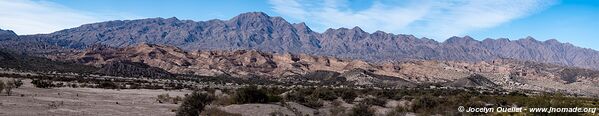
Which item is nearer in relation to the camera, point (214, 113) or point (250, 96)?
point (214, 113)

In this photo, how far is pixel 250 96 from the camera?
37938 millimetres

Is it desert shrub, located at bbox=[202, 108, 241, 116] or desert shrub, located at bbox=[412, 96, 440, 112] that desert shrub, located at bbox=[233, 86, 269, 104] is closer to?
desert shrub, located at bbox=[202, 108, 241, 116]

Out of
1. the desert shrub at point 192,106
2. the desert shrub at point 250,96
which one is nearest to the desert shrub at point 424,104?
the desert shrub at point 250,96

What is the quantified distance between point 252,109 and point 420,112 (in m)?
10.1

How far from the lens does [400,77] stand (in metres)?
181

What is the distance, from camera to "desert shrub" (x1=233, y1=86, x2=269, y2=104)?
37781 mm

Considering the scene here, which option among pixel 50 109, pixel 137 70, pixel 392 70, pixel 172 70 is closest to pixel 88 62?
pixel 172 70

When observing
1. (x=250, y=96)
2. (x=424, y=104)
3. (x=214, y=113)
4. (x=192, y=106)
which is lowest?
(x=424, y=104)

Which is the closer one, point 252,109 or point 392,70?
point 252,109

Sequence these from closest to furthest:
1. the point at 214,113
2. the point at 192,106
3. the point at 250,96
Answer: the point at 192,106 < the point at 214,113 < the point at 250,96

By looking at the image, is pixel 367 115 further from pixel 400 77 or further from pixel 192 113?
pixel 400 77

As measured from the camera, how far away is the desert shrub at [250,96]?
124 feet

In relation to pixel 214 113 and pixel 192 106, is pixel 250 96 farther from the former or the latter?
pixel 192 106

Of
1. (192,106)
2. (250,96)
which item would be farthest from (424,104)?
(192,106)
